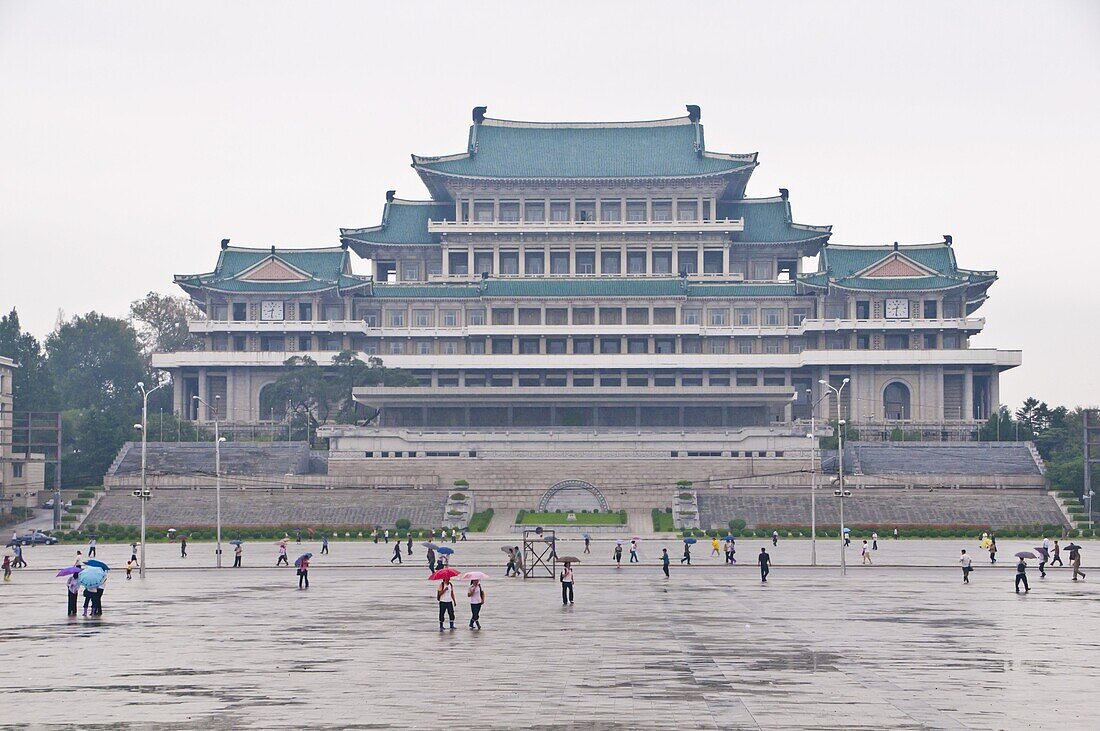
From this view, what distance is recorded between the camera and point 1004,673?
2712cm

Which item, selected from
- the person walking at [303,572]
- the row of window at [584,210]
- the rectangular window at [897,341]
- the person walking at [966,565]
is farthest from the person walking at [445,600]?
the row of window at [584,210]

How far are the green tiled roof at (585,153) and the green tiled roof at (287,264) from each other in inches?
417

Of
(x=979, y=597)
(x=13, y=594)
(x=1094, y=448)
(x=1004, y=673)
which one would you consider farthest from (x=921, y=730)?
(x=1094, y=448)

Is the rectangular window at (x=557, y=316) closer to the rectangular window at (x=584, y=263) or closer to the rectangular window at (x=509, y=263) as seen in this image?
the rectangular window at (x=584, y=263)

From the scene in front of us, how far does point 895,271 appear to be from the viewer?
4523 inches

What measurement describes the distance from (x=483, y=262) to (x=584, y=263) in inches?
335

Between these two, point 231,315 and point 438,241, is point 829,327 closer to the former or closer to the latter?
point 438,241

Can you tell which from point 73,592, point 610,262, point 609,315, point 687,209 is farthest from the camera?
point 610,262

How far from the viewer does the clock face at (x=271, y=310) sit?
384 feet

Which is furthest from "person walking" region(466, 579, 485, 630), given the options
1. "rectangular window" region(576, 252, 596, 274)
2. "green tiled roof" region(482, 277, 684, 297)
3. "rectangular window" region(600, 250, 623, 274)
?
"rectangular window" region(576, 252, 596, 274)

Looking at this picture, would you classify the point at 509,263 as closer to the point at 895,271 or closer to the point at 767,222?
the point at 767,222

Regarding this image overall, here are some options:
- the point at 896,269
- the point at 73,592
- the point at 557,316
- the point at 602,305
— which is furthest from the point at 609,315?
the point at 73,592

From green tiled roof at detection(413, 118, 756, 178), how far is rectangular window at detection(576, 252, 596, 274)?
6.79 meters

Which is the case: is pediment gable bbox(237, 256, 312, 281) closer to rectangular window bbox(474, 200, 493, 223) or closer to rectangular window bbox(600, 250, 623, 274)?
rectangular window bbox(474, 200, 493, 223)
